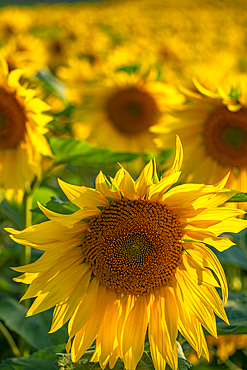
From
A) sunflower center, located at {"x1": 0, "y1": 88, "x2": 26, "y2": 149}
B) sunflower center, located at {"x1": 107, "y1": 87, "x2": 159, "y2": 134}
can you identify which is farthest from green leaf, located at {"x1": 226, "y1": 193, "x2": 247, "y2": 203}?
sunflower center, located at {"x1": 107, "y1": 87, "x2": 159, "y2": 134}

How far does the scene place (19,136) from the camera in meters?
1.70

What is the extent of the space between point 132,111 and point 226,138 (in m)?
0.95

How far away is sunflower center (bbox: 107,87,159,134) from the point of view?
2.55 meters

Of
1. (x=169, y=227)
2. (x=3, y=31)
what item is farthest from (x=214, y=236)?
(x=3, y=31)

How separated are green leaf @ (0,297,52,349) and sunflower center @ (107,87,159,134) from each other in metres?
1.39

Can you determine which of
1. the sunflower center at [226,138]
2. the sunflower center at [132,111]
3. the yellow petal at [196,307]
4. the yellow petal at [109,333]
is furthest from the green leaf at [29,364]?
the sunflower center at [132,111]

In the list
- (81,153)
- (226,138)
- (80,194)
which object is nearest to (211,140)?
(226,138)

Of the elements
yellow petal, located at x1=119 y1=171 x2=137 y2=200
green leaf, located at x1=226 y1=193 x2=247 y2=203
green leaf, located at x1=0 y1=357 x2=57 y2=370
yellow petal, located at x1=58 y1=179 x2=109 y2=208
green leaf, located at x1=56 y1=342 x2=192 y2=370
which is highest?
green leaf, located at x1=226 y1=193 x2=247 y2=203

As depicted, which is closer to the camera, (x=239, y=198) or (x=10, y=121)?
(x=239, y=198)

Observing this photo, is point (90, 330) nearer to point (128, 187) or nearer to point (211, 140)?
point (128, 187)

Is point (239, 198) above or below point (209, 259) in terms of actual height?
above

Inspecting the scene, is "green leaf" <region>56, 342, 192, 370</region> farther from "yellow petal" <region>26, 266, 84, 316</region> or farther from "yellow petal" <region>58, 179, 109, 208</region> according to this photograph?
"yellow petal" <region>58, 179, 109, 208</region>

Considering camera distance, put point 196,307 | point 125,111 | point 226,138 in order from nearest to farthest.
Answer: point 196,307, point 226,138, point 125,111

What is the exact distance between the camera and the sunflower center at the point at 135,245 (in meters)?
1.08
